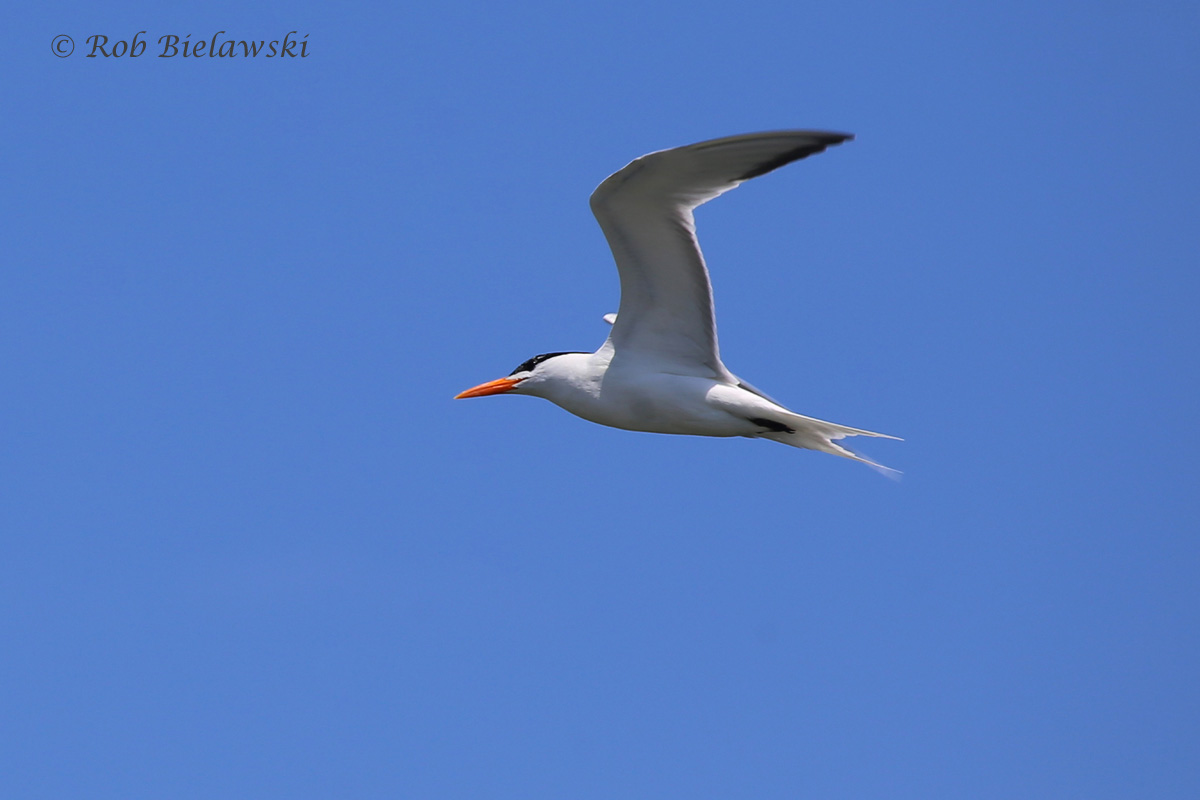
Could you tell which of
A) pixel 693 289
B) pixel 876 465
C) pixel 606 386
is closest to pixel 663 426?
pixel 606 386

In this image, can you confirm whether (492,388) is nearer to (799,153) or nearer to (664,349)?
(664,349)

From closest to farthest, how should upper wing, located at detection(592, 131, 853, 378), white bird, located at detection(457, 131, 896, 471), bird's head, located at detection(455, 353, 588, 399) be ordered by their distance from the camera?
1. upper wing, located at detection(592, 131, 853, 378)
2. white bird, located at detection(457, 131, 896, 471)
3. bird's head, located at detection(455, 353, 588, 399)

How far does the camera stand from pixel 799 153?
20.2ft

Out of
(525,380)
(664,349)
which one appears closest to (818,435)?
(664,349)

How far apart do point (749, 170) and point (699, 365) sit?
1.60 meters

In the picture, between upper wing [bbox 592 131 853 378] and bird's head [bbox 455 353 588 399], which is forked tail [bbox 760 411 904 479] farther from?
bird's head [bbox 455 353 588 399]

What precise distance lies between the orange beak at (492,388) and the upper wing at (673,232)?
1.04 metres

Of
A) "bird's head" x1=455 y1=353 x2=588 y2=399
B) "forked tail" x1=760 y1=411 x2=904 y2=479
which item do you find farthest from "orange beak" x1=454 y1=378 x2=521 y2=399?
"forked tail" x1=760 y1=411 x2=904 y2=479

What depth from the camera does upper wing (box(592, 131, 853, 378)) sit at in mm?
6273

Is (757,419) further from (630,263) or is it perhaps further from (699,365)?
(630,263)

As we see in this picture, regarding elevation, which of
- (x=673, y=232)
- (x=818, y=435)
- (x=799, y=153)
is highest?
(x=799, y=153)

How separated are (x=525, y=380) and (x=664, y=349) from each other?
1219 millimetres

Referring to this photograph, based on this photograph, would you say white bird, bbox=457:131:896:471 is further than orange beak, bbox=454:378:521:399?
No

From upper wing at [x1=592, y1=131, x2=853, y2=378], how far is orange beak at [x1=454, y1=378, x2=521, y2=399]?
1042 millimetres
